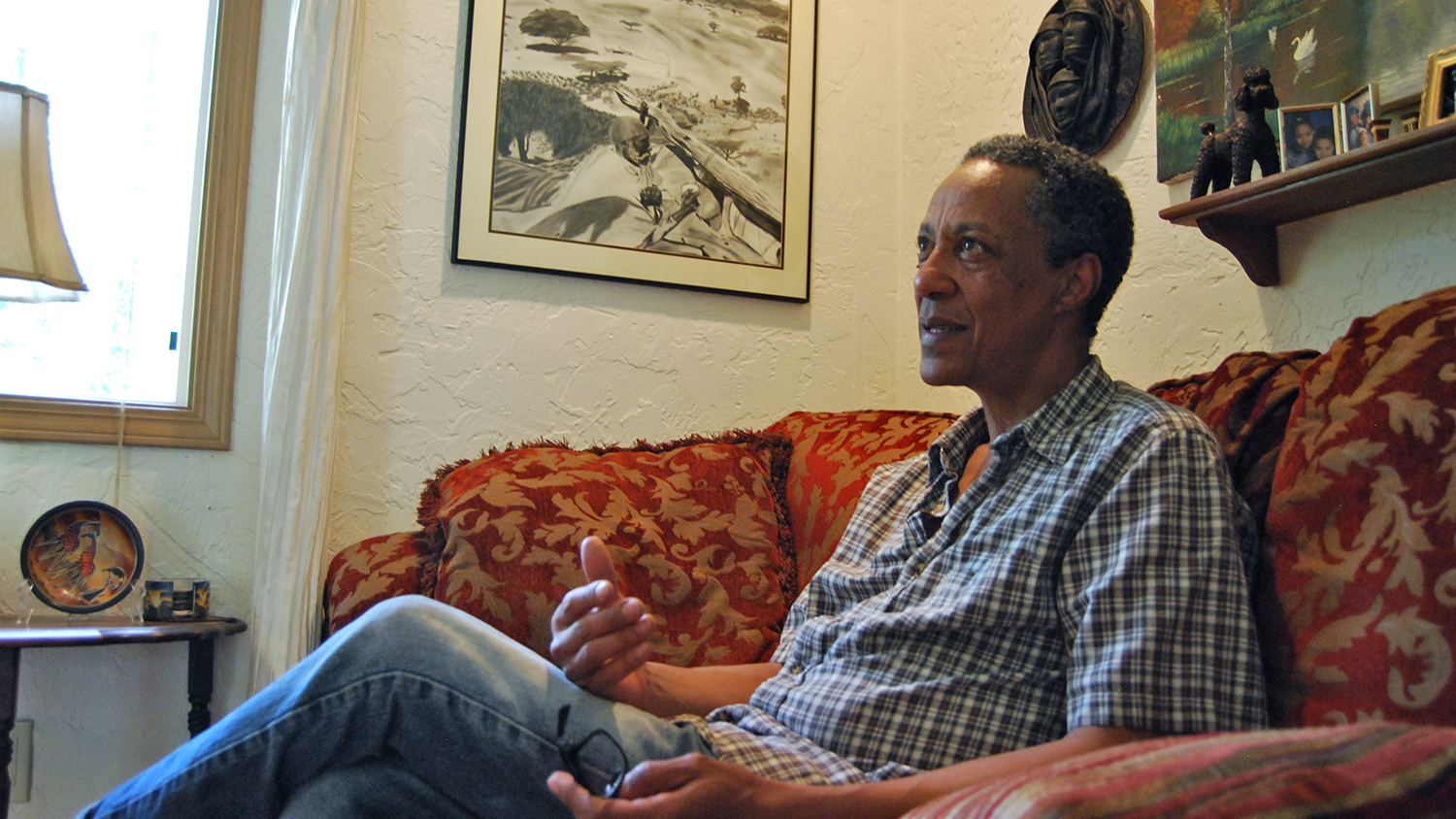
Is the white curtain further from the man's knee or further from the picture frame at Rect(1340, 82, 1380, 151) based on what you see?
the picture frame at Rect(1340, 82, 1380, 151)

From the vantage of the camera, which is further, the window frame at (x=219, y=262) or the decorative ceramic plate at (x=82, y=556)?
the window frame at (x=219, y=262)

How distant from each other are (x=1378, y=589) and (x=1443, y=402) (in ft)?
0.61

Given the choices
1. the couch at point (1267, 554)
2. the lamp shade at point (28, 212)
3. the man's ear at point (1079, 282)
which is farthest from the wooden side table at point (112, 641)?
the man's ear at point (1079, 282)

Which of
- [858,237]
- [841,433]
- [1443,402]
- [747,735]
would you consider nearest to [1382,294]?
[1443,402]

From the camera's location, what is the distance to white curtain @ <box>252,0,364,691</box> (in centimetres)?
204

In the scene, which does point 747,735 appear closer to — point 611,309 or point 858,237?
point 611,309

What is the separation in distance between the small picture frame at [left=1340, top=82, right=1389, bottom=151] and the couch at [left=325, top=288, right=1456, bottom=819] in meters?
0.37

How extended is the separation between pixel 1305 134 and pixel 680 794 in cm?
128

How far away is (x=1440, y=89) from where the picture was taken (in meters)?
1.25

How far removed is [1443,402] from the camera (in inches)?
34.6

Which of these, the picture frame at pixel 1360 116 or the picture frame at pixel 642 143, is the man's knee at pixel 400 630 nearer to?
the picture frame at pixel 1360 116

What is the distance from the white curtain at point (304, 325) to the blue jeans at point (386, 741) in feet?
3.80

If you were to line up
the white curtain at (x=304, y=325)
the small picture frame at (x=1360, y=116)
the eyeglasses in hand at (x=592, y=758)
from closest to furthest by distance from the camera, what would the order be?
the eyeglasses in hand at (x=592, y=758)
the small picture frame at (x=1360, y=116)
the white curtain at (x=304, y=325)

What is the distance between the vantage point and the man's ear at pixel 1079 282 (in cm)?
123
